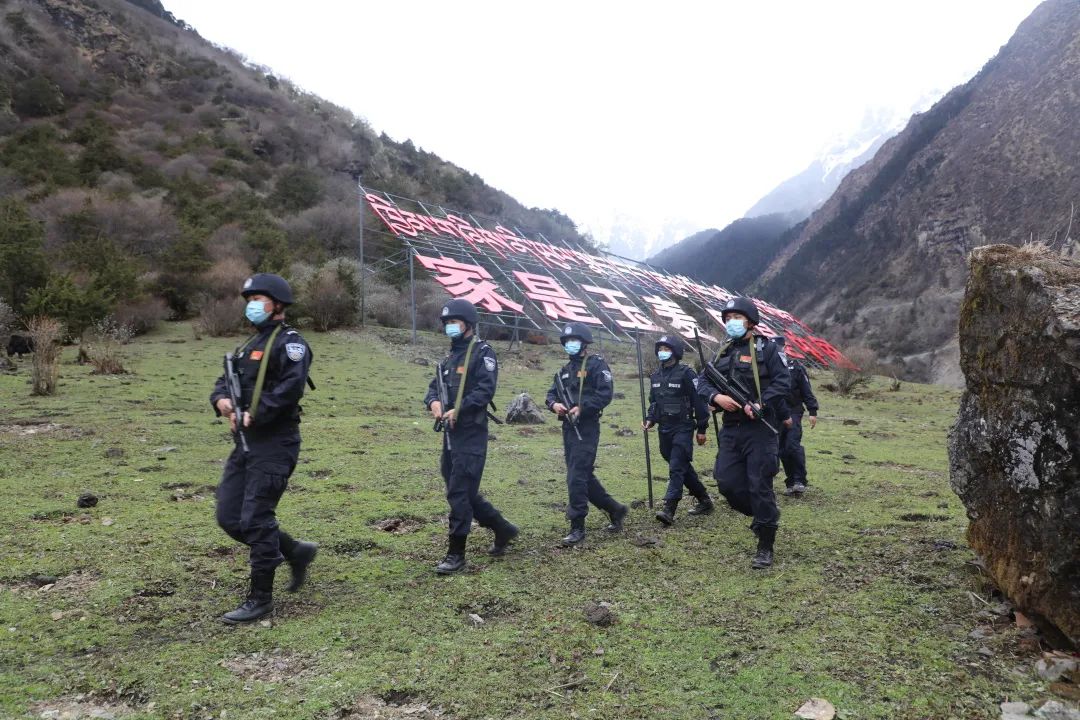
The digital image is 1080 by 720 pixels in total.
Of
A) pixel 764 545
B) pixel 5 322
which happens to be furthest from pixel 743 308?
pixel 5 322

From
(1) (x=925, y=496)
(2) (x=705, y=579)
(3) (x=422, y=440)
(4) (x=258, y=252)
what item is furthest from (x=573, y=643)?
(4) (x=258, y=252)

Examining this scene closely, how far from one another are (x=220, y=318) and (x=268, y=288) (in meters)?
16.0

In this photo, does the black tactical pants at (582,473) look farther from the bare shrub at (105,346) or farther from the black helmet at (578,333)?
the bare shrub at (105,346)

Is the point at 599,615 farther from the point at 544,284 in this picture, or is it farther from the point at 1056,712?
the point at 544,284

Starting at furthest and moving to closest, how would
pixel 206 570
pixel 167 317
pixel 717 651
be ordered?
pixel 167 317
pixel 206 570
pixel 717 651

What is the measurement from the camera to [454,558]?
4.51 metres

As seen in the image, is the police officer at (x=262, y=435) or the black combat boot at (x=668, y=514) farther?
the black combat boot at (x=668, y=514)

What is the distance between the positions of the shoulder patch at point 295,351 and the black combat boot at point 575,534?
2631 mm

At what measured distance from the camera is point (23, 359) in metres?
13.4

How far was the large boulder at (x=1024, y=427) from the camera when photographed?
2803 millimetres

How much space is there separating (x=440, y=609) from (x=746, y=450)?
247 centimetres

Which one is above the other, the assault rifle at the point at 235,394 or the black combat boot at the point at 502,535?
the assault rifle at the point at 235,394

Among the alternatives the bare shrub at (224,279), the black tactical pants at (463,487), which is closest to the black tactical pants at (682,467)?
the black tactical pants at (463,487)

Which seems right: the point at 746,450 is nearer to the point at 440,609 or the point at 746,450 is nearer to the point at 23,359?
the point at 440,609
